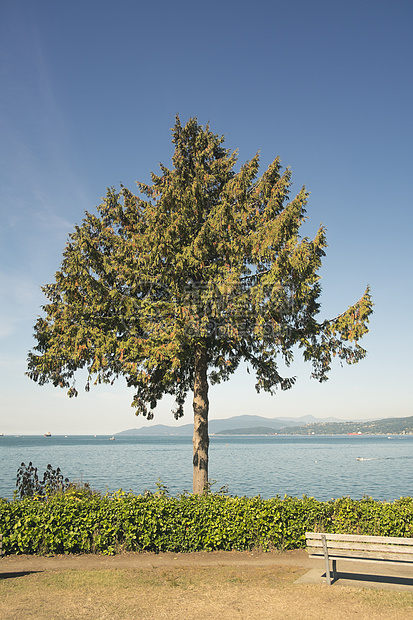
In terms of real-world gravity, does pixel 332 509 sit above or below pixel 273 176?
below

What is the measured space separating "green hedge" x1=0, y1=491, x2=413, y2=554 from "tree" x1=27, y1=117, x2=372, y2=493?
12.4 feet

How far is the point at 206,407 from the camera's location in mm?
15547

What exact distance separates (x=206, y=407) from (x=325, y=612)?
8.67m

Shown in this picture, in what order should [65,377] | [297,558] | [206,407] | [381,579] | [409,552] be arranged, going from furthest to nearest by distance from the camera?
[65,377]
[206,407]
[297,558]
[381,579]
[409,552]

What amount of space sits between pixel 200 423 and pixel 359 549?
24.2ft

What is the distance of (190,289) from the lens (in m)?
14.7

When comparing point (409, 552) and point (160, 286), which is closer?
point (409, 552)

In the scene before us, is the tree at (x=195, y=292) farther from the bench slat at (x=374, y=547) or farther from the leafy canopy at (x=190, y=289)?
the bench slat at (x=374, y=547)

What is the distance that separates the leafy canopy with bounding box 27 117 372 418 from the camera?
46.1ft

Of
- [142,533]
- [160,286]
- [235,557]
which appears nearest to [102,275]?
[160,286]

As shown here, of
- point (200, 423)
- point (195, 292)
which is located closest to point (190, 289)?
point (195, 292)

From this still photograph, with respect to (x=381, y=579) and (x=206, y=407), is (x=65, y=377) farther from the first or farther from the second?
(x=381, y=579)

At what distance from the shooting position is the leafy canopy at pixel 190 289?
46.1 feet

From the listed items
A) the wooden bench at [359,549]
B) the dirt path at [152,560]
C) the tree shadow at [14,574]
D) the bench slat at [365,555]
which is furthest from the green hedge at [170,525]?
the bench slat at [365,555]
